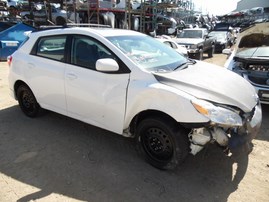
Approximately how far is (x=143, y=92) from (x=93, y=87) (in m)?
0.79

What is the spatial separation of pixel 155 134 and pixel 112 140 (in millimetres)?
1054

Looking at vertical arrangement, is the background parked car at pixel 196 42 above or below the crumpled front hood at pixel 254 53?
below

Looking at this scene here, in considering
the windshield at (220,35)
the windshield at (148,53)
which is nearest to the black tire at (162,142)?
the windshield at (148,53)

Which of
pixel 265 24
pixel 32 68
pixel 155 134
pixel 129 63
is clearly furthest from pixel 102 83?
pixel 265 24

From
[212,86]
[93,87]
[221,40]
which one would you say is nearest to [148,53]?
[93,87]

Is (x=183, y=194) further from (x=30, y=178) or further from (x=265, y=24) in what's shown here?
(x=265, y=24)

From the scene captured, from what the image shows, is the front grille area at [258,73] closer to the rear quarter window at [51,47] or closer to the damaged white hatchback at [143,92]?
the damaged white hatchback at [143,92]

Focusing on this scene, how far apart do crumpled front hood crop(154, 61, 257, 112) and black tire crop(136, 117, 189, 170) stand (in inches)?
17.8

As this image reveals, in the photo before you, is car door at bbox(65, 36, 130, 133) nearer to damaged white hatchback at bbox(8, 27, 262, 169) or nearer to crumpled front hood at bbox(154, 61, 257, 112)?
damaged white hatchback at bbox(8, 27, 262, 169)

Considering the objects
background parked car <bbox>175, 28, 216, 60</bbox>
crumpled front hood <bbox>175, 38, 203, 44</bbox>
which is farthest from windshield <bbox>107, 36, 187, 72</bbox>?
crumpled front hood <bbox>175, 38, 203, 44</bbox>

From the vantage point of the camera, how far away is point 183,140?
9.58 feet

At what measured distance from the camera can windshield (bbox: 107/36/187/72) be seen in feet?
10.9

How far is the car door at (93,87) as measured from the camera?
3.27 metres

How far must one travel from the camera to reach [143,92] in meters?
3.04
